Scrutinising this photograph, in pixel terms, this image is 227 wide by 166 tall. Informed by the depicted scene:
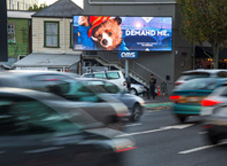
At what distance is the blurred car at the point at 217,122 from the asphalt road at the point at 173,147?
38 centimetres

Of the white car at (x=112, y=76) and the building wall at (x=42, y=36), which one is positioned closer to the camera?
the white car at (x=112, y=76)

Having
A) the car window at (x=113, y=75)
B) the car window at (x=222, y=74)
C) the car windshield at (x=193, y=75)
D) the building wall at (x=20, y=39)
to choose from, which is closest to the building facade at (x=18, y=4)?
the building wall at (x=20, y=39)

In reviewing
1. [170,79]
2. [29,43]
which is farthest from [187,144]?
[29,43]

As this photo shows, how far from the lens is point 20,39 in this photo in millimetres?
33969

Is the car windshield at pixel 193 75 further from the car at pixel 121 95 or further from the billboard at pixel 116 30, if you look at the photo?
the billboard at pixel 116 30

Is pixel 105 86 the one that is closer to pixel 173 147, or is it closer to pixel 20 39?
pixel 173 147

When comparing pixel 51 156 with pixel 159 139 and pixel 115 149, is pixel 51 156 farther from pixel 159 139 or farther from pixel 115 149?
pixel 159 139

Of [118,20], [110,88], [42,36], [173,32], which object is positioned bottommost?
[110,88]

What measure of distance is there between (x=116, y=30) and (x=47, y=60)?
259 inches

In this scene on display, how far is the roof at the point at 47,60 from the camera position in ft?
101

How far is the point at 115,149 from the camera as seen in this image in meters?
5.65

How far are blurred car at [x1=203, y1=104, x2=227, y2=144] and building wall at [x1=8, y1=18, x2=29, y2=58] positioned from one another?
91.3 ft

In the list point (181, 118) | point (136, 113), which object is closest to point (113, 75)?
point (136, 113)

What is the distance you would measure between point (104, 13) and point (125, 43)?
3586 mm
